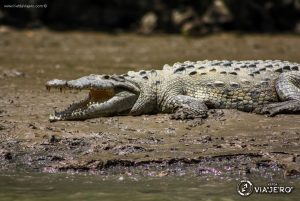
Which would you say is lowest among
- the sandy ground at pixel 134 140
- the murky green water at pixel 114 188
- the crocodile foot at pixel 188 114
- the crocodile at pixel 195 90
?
the murky green water at pixel 114 188

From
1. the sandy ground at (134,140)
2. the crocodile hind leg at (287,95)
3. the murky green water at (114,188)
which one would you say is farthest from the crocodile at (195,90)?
the murky green water at (114,188)

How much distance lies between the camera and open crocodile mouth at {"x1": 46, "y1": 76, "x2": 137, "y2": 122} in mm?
6676

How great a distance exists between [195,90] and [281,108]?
0.97m

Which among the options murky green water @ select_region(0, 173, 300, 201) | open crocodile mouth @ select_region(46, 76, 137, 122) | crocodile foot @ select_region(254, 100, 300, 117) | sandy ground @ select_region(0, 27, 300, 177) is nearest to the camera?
murky green water @ select_region(0, 173, 300, 201)

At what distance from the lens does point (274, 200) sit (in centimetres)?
464

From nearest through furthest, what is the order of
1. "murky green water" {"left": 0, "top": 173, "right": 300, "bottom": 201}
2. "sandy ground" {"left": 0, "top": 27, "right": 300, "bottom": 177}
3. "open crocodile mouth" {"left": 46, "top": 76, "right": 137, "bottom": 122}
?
"murky green water" {"left": 0, "top": 173, "right": 300, "bottom": 201} → "sandy ground" {"left": 0, "top": 27, "right": 300, "bottom": 177} → "open crocodile mouth" {"left": 46, "top": 76, "right": 137, "bottom": 122}

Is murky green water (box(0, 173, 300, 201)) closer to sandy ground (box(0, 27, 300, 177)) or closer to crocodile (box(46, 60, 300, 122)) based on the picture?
sandy ground (box(0, 27, 300, 177))

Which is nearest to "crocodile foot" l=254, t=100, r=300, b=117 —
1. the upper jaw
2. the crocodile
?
the crocodile

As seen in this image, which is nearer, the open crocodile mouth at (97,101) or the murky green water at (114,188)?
the murky green water at (114,188)

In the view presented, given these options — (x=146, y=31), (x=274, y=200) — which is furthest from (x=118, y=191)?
(x=146, y=31)

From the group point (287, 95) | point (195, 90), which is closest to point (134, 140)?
point (195, 90)

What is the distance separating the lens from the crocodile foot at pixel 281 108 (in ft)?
22.5

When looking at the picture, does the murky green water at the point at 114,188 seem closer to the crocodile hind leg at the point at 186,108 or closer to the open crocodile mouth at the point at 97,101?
the open crocodile mouth at the point at 97,101

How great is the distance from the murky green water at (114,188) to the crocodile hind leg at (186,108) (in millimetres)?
1674
